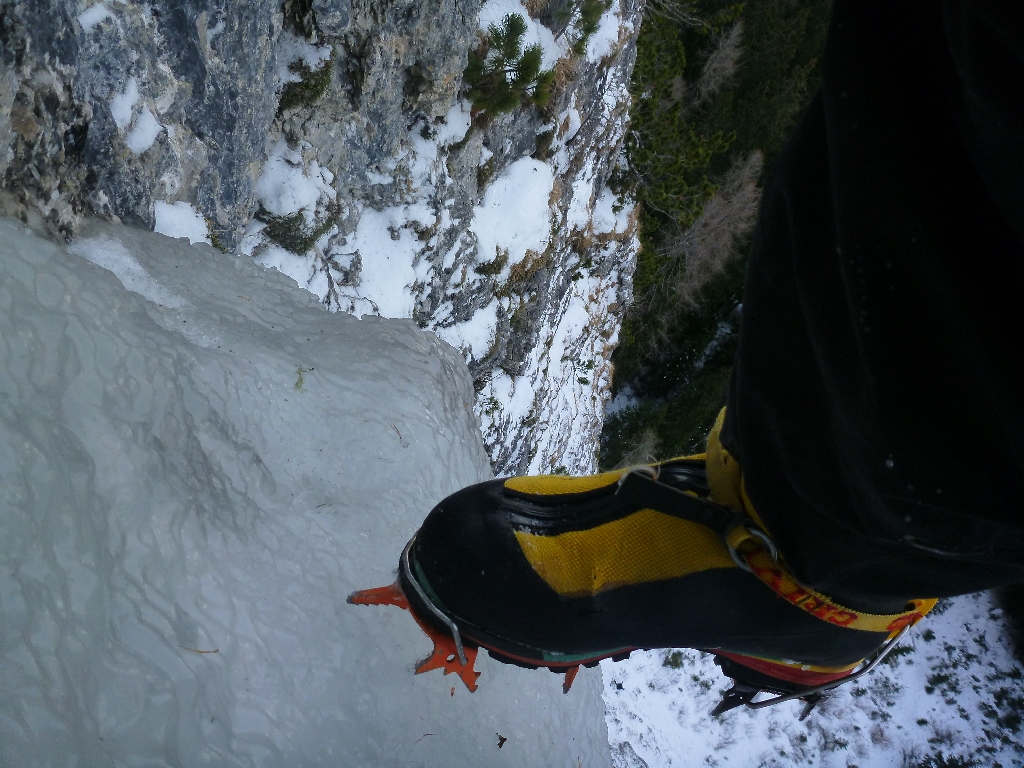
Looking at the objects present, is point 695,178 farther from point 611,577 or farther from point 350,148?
point 611,577

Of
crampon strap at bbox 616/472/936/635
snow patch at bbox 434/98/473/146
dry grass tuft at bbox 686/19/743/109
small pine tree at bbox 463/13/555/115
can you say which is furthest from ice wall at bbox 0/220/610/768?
dry grass tuft at bbox 686/19/743/109

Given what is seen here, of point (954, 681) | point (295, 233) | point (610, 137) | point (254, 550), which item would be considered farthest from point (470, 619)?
point (954, 681)

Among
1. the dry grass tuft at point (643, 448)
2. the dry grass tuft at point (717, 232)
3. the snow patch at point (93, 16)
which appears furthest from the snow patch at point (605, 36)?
the dry grass tuft at point (643, 448)

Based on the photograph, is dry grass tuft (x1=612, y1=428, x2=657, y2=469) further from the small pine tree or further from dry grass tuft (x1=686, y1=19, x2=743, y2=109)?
the small pine tree

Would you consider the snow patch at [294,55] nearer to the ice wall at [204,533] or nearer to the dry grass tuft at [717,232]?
the ice wall at [204,533]

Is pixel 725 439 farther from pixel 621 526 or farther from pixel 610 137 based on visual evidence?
pixel 610 137

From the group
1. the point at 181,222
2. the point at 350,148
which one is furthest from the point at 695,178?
the point at 181,222
